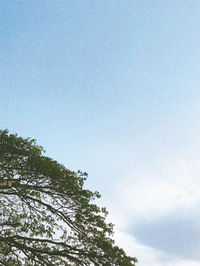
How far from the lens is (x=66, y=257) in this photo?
1464 centimetres

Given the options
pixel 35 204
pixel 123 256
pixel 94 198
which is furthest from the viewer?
pixel 35 204

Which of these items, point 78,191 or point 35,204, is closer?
point 78,191

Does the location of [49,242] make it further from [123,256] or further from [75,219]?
[123,256]

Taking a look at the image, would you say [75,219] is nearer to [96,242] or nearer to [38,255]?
[96,242]

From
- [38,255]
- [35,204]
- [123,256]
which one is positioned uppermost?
[35,204]

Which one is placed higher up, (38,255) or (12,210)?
(12,210)

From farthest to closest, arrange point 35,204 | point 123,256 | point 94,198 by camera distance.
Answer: point 35,204 → point 94,198 → point 123,256

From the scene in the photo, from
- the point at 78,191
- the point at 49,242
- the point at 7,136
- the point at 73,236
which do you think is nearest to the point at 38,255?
the point at 49,242

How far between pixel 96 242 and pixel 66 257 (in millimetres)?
2124

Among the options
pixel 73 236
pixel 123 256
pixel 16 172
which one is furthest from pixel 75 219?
pixel 16 172

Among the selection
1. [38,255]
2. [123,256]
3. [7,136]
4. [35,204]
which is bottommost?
[38,255]

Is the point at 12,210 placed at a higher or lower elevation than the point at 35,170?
lower

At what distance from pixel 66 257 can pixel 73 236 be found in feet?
3.71

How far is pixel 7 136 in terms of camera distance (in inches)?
519
